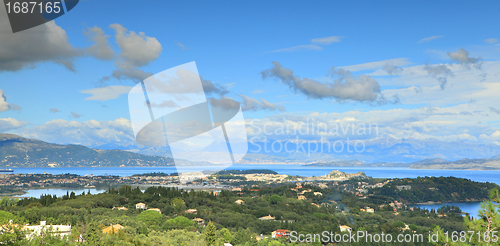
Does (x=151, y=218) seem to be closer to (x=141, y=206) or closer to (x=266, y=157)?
(x=141, y=206)

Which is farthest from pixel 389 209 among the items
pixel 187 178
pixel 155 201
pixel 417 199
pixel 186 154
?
pixel 187 178

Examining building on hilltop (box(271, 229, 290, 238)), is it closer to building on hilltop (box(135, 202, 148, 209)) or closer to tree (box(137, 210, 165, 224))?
tree (box(137, 210, 165, 224))

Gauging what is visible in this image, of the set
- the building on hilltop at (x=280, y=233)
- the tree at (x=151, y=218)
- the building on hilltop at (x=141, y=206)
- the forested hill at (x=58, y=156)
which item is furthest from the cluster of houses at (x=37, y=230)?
the forested hill at (x=58, y=156)

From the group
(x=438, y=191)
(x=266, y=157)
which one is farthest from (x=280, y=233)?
(x=266, y=157)

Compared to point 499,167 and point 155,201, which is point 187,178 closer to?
point 155,201

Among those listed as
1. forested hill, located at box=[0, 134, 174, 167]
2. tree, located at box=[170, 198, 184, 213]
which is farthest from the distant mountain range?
tree, located at box=[170, 198, 184, 213]
